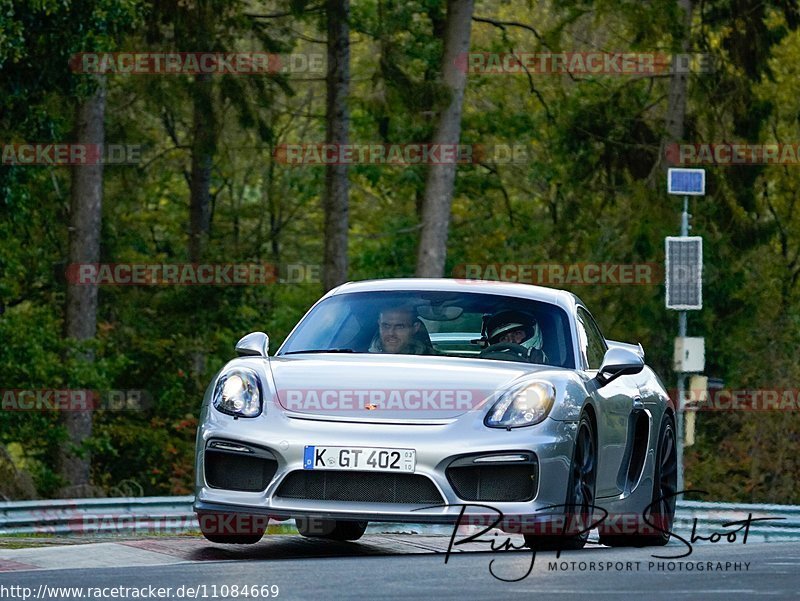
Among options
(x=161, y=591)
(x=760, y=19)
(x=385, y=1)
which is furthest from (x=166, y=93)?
(x=161, y=591)

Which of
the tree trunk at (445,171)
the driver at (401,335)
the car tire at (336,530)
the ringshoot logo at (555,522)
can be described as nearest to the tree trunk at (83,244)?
the tree trunk at (445,171)

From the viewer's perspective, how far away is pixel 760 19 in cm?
3947

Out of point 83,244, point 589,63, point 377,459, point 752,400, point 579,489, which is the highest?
point 589,63

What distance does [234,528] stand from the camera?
9914 millimetres

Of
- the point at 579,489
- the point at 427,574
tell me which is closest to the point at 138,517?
the point at 579,489

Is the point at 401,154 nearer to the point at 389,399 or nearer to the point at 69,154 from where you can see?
the point at 69,154

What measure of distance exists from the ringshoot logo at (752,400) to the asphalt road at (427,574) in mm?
28138

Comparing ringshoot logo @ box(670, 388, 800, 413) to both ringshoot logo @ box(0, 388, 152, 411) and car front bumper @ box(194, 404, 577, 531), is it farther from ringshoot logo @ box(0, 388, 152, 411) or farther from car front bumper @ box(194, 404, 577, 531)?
car front bumper @ box(194, 404, 577, 531)

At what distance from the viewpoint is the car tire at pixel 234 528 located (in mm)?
9695


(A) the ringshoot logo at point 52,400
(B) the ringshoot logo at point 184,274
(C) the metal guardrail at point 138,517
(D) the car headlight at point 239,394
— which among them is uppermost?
(D) the car headlight at point 239,394

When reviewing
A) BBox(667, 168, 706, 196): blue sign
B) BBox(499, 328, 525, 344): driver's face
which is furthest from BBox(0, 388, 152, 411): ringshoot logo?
BBox(499, 328, 525, 344): driver's face

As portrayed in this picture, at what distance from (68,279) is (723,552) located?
25.4m

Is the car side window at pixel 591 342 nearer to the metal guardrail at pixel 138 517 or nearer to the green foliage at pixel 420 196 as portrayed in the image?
the metal guardrail at pixel 138 517

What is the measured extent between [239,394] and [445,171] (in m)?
22.2
